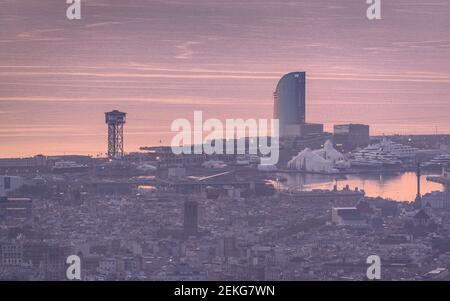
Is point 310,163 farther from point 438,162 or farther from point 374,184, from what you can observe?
point 438,162

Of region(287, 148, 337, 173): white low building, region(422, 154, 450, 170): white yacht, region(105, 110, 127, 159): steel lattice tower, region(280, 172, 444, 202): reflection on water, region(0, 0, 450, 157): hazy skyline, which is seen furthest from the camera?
region(422, 154, 450, 170): white yacht

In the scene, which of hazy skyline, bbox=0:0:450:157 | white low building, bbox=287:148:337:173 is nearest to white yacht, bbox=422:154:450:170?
white low building, bbox=287:148:337:173

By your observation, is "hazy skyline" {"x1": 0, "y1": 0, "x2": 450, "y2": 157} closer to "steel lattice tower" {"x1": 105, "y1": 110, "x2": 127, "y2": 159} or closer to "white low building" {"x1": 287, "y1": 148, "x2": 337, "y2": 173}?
"steel lattice tower" {"x1": 105, "y1": 110, "x2": 127, "y2": 159}

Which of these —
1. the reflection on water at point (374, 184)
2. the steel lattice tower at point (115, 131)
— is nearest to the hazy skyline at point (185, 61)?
the steel lattice tower at point (115, 131)

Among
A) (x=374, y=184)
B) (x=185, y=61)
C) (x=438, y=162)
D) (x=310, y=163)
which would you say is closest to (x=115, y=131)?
(x=185, y=61)

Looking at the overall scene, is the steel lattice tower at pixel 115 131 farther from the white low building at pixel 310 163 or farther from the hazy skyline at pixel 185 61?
the white low building at pixel 310 163

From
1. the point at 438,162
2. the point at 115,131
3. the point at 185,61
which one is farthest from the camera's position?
the point at 438,162
